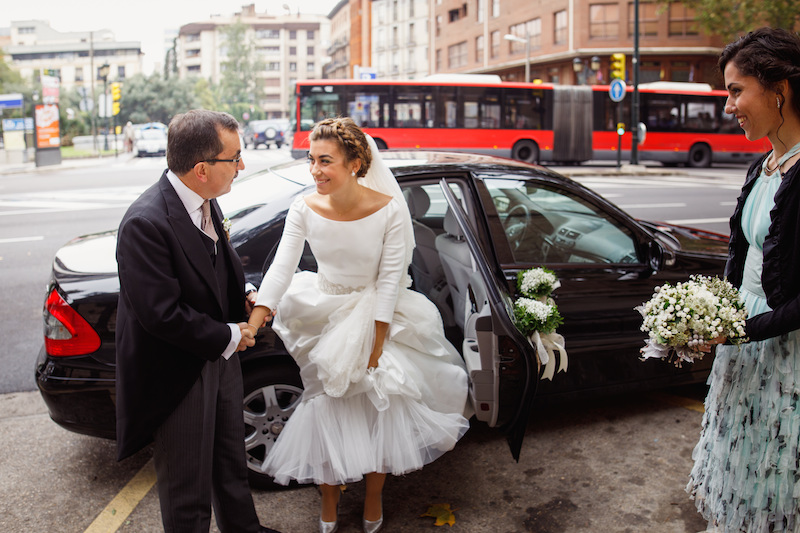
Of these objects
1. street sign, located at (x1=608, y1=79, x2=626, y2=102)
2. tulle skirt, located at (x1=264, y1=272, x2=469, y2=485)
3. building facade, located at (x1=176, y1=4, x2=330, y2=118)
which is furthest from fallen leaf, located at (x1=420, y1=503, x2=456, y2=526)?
building facade, located at (x1=176, y1=4, x2=330, y2=118)

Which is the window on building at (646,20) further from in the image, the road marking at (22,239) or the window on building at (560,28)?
the road marking at (22,239)

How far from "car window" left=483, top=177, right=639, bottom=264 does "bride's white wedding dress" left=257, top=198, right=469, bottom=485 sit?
50.4 inches

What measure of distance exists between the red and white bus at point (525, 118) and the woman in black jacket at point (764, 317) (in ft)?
64.6

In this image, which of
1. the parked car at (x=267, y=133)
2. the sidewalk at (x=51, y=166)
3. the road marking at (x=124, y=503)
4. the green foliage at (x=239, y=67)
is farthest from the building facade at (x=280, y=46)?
the road marking at (x=124, y=503)

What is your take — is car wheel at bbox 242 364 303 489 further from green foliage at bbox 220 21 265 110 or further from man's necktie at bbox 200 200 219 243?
green foliage at bbox 220 21 265 110

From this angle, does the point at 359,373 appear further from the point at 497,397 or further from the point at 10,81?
the point at 10,81

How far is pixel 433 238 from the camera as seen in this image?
4059mm

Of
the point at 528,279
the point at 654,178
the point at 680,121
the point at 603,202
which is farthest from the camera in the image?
the point at 680,121

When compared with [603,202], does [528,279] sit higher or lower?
lower

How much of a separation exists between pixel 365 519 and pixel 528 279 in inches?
53.1

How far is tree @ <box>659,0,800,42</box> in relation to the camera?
24734 millimetres

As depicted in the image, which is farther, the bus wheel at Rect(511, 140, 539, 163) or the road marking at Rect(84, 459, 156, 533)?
the bus wheel at Rect(511, 140, 539, 163)

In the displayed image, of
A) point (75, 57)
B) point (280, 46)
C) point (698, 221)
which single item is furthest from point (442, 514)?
point (75, 57)

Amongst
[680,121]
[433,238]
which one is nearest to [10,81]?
[680,121]
